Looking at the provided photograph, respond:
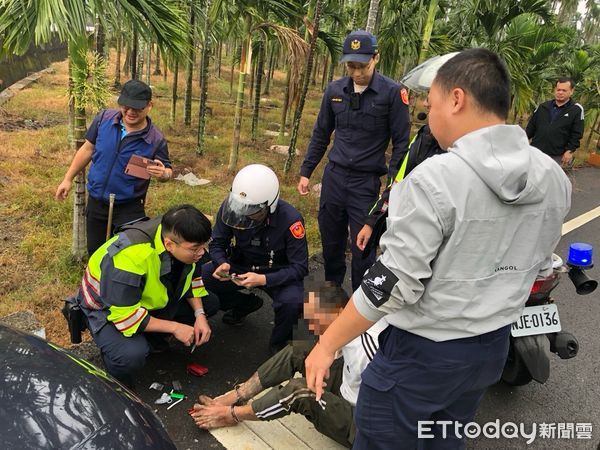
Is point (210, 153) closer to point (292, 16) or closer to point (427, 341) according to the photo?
point (292, 16)

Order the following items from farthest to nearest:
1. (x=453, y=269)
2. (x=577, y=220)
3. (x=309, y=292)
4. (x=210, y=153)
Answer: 1. (x=210, y=153)
2. (x=577, y=220)
3. (x=309, y=292)
4. (x=453, y=269)

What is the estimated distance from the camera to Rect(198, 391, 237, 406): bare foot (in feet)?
8.57

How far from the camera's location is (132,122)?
135 inches

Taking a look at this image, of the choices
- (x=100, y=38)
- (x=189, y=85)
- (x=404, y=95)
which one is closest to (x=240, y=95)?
Answer: (x=189, y=85)

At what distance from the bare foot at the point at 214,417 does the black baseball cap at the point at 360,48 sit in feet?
7.99

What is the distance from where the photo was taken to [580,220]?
6.83m

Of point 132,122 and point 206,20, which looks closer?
point 132,122

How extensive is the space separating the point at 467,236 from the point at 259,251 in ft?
6.96

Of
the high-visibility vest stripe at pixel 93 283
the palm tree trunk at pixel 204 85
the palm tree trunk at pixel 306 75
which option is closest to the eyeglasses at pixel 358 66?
the high-visibility vest stripe at pixel 93 283

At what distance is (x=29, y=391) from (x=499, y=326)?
164cm

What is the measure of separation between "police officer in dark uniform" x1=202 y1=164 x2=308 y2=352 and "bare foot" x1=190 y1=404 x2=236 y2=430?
0.75 meters

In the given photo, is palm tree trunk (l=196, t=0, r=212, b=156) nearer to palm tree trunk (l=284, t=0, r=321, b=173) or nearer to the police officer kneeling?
palm tree trunk (l=284, t=0, r=321, b=173)

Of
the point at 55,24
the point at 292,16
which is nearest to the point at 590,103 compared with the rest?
the point at 292,16

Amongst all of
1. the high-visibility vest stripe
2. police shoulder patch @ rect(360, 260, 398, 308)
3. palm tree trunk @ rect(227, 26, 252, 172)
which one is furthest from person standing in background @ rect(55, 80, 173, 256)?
palm tree trunk @ rect(227, 26, 252, 172)
